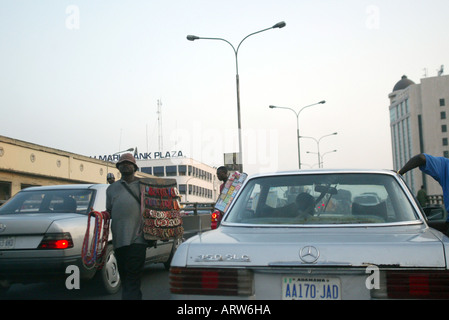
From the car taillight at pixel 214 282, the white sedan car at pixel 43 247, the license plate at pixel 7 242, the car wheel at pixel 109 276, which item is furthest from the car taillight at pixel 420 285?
the license plate at pixel 7 242

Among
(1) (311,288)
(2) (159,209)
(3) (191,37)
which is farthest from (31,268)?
(3) (191,37)

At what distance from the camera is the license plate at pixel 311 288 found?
301 cm

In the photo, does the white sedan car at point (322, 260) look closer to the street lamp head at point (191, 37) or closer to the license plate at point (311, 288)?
the license plate at point (311, 288)

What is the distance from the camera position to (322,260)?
9.91 ft

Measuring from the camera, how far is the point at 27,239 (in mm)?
6422

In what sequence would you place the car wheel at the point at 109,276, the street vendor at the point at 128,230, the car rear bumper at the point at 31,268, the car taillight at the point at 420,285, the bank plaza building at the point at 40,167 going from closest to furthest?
the car taillight at the point at 420,285
the street vendor at the point at 128,230
the car rear bumper at the point at 31,268
the car wheel at the point at 109,276
the bank plaza building at the point at 40,167

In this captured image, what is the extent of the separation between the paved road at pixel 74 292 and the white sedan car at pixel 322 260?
143 inches

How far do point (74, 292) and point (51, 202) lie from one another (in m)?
1.24

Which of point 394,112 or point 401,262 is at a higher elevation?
point 394,112

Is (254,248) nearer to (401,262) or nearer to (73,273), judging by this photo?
(401,262)

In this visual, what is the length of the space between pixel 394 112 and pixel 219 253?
155m
